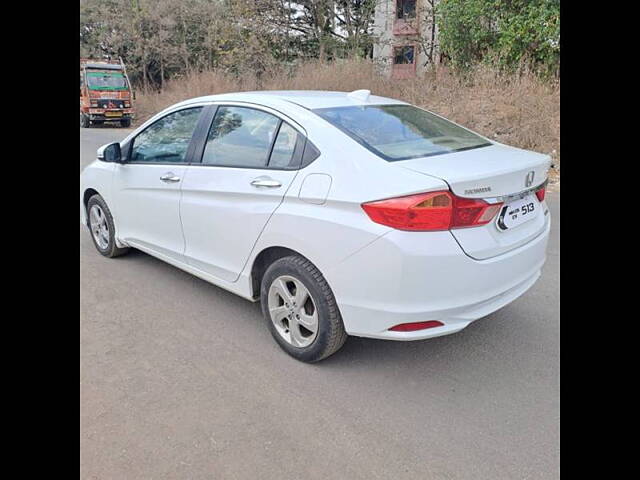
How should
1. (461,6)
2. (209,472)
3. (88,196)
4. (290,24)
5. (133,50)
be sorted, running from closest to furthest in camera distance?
(209,472) < (88,196) < (461,6) < (290,24) < (133,50)

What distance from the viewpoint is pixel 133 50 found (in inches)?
1057

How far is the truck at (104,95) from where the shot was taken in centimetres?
2006

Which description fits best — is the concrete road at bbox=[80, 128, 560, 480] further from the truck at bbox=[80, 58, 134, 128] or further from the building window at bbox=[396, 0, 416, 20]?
the building window at bbox=[396, 0, 416, 20]

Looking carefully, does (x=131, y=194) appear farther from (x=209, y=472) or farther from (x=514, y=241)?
(x=514, y=241)

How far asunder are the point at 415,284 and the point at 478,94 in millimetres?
10837

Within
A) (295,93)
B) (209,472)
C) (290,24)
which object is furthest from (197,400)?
(290,24)

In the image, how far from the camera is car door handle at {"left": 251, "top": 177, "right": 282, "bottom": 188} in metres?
3.14

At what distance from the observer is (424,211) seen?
2568 millimetres

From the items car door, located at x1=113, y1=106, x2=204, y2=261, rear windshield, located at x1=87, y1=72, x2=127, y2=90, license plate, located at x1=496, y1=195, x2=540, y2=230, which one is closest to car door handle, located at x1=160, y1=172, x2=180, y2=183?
car door, located at x1=113, y1=106, x2=204, y2=261

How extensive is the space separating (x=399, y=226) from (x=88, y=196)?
388cm

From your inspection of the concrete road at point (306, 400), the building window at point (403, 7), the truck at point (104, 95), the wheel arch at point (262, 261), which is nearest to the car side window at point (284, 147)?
the wheel arch at point (262, 261)

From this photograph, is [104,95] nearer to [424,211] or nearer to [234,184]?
[234,184]

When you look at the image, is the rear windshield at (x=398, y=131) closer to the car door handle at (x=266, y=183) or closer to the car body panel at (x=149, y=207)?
the car door handle at (x=266, y=183)
